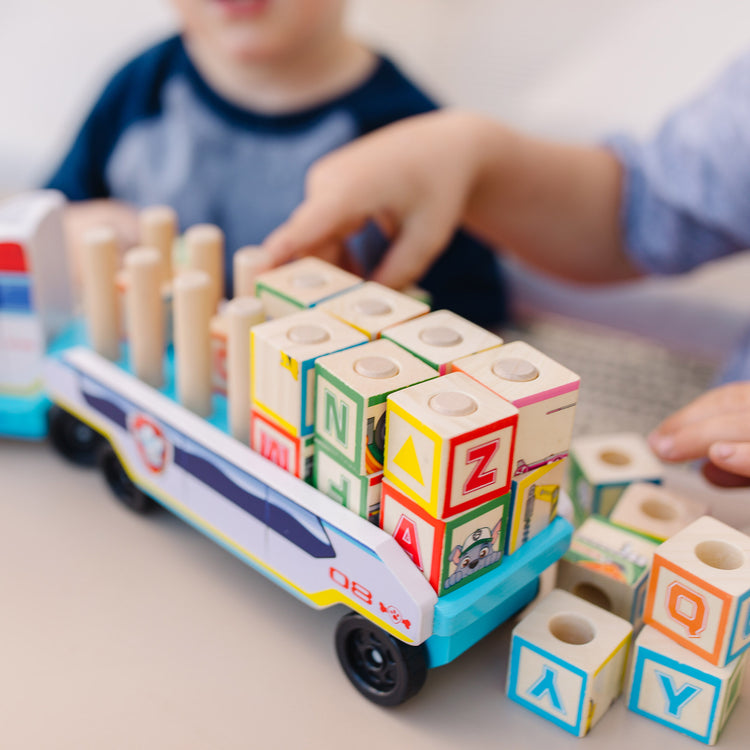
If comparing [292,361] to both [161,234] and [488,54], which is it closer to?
[161,234]

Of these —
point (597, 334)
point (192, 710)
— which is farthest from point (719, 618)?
point (597, 334)

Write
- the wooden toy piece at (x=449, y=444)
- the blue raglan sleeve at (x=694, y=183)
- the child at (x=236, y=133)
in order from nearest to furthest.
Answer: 1. the wooden toy piece at (x=449, y=444)
2. the blue raglan sleeve at (x=694, y=183)
3. the child at (x=236, y=133)

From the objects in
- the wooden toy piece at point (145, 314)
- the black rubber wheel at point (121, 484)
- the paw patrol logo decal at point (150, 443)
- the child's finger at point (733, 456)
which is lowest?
the black rubber wheel at point (121, 484)

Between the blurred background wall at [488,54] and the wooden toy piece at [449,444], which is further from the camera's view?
the blurred background wall at [488,54]

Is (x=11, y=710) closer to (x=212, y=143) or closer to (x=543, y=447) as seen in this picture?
(x=543, y=447)

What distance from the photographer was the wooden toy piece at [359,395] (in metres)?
0.37

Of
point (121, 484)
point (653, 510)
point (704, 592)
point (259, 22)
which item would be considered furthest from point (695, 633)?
point (259, 22)

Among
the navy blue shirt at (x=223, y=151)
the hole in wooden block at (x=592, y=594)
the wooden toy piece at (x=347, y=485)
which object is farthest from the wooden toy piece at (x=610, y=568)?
the navy blue shirt at (x=223, y=151)

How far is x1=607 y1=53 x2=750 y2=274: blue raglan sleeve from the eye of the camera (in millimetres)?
662

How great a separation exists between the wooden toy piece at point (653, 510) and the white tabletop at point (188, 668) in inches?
3.6

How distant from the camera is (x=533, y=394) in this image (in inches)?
14.6

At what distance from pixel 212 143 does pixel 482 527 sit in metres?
0.64

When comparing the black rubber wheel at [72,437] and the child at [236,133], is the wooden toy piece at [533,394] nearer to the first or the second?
the black rubber wheel at [72,437]

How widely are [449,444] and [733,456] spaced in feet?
0.65
